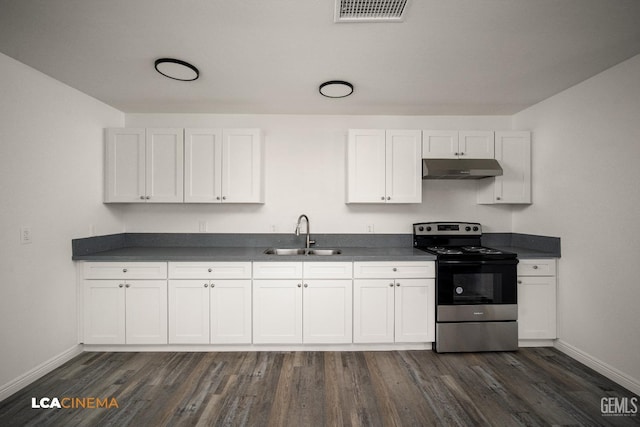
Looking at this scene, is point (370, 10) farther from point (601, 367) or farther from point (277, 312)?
point (601, 367)

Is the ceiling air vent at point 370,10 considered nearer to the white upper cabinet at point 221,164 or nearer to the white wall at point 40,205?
the white upper cabinet at point 221,164

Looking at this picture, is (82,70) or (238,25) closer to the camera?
(238,25)

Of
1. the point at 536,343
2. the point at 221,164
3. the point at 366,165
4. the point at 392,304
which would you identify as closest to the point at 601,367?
the point at 536,343

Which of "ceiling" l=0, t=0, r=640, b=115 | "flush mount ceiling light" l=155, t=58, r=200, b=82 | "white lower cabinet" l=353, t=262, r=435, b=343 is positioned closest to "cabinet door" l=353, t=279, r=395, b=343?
"white lower cabinet" l=353, t=262, r=435, b=343

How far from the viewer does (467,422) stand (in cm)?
183

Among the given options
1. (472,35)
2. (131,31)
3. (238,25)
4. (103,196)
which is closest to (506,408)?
(472,35)

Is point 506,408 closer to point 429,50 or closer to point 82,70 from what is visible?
point 429,50

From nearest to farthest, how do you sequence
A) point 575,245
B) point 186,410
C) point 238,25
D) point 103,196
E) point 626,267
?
point 238,25 < point 186,410 < point 626,267 < point 575,245 < point 103,196

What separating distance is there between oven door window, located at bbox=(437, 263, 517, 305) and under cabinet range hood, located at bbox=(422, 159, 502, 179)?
96 centimetres

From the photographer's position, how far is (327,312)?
2723mm

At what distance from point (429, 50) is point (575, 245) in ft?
7.62

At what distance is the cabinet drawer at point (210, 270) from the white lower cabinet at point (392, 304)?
3.67 ft

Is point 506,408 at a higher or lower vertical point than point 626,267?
lower

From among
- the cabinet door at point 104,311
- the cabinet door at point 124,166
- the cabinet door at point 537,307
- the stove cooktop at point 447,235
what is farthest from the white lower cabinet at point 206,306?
the cabinet door at point 537,307
